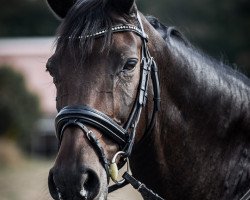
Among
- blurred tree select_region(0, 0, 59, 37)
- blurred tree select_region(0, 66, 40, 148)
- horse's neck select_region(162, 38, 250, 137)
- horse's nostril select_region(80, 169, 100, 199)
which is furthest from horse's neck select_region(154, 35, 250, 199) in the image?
blurred tree select_region(0, 0, 59, 37)

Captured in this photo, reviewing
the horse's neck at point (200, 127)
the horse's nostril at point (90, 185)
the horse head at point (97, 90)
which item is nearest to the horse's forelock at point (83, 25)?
the horse head at point (97, 90)

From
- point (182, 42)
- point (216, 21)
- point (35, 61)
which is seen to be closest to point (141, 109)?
point (182, 42)

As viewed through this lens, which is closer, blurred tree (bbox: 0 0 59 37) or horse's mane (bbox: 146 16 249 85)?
horse's mane (bbox: 146 16 249 85)

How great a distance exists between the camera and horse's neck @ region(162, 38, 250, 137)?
14.7 ft

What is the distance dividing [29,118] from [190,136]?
23.1m

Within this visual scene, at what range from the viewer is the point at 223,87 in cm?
468

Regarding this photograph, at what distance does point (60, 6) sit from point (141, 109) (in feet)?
3.29

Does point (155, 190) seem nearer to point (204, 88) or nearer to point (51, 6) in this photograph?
point (204, 88)

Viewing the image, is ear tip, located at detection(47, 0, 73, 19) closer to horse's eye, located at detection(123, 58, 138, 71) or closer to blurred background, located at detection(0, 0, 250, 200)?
horse's eye, located at detection(123, 58, 138, 71)

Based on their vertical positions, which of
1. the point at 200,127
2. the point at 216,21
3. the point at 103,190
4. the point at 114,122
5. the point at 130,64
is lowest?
the point at 216,21

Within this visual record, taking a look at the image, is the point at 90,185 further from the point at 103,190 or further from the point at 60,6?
the point at 60,6

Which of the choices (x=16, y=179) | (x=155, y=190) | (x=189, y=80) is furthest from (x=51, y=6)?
(x=16, y=179)

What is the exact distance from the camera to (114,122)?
155 inches

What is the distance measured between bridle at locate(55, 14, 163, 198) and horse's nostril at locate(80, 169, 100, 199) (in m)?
0.13
